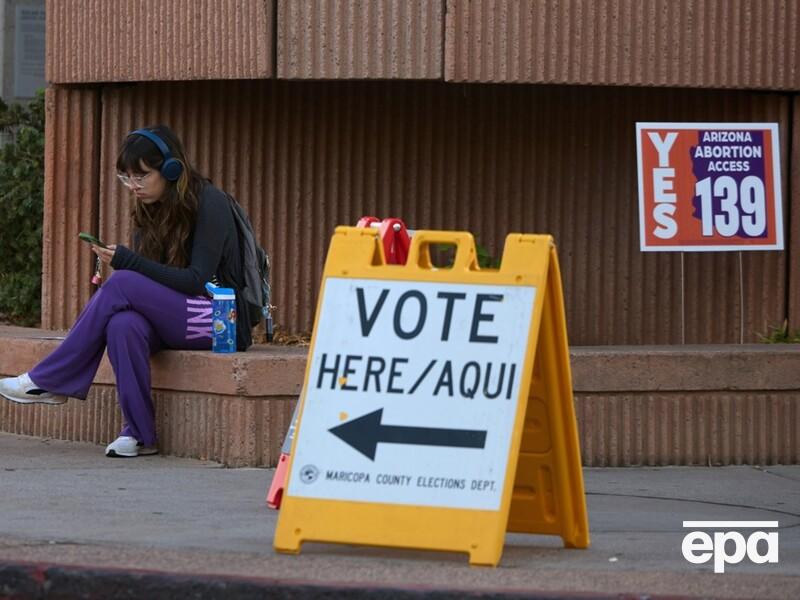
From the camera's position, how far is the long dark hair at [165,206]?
694cm

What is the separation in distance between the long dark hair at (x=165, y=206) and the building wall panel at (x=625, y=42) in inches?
52.3

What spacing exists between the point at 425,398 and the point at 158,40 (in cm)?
363

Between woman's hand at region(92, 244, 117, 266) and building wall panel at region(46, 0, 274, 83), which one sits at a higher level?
building wall panel at region(46, 0, 274, 83)

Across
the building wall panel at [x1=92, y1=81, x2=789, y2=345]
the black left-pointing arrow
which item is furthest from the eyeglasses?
the black left-pointing arrow

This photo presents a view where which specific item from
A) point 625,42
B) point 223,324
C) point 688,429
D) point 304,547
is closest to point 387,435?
point 304,547

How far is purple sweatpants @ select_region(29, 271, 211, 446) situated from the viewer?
684 centimetres

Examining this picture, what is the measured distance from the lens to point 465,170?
835 cm

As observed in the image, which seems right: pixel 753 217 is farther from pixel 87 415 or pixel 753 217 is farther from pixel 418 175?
pixel 87 415

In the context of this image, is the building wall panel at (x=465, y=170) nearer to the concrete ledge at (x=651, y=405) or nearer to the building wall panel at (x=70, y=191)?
the building wall panel at (x=70, y=191)

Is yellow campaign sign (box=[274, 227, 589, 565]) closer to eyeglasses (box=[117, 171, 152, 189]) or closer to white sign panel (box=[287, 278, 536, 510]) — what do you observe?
white sign panel (box=[287, 278, 536, 510])

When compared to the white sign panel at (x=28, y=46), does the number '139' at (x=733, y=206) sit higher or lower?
lower

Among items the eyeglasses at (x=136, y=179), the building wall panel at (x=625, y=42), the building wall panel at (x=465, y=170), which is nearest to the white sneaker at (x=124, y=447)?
the eyeglasses at (x=136, y=179)

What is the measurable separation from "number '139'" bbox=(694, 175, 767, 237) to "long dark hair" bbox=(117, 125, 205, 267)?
2366mm

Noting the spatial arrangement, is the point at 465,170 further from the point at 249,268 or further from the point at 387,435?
the point at 387,435
